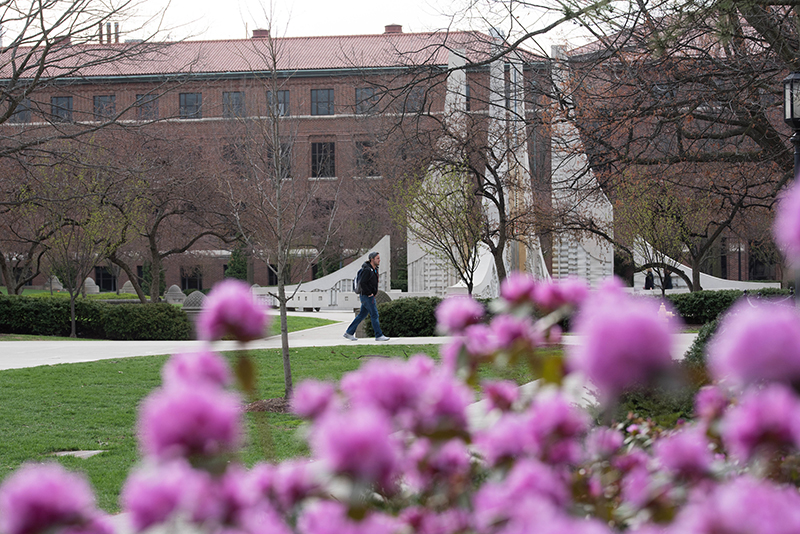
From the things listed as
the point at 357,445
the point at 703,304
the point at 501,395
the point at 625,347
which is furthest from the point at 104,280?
the point at 625,347

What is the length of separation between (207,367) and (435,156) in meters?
17.1

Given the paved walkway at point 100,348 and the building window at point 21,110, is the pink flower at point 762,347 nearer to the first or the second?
the building window at point 21,110

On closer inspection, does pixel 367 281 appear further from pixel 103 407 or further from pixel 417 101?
pixel 103 407

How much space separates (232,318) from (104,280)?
191 ft

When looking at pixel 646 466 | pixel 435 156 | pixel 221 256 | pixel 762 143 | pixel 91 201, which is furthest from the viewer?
pixel 221 256

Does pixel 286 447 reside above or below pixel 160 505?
below

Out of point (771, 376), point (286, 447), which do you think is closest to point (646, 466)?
point (771, 376)

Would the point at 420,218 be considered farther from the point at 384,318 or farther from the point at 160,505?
the point at 160,505

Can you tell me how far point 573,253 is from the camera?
28.0 meters

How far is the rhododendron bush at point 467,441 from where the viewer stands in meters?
0.90

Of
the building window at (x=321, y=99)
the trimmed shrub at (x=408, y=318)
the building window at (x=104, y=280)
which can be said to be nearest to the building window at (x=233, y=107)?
the trimmed shrub at (x=408, y=318)

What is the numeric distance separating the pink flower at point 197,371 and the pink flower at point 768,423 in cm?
73

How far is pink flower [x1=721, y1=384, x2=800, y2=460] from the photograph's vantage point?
931 mm

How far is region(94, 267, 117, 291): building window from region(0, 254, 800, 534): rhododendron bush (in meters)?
57.1
